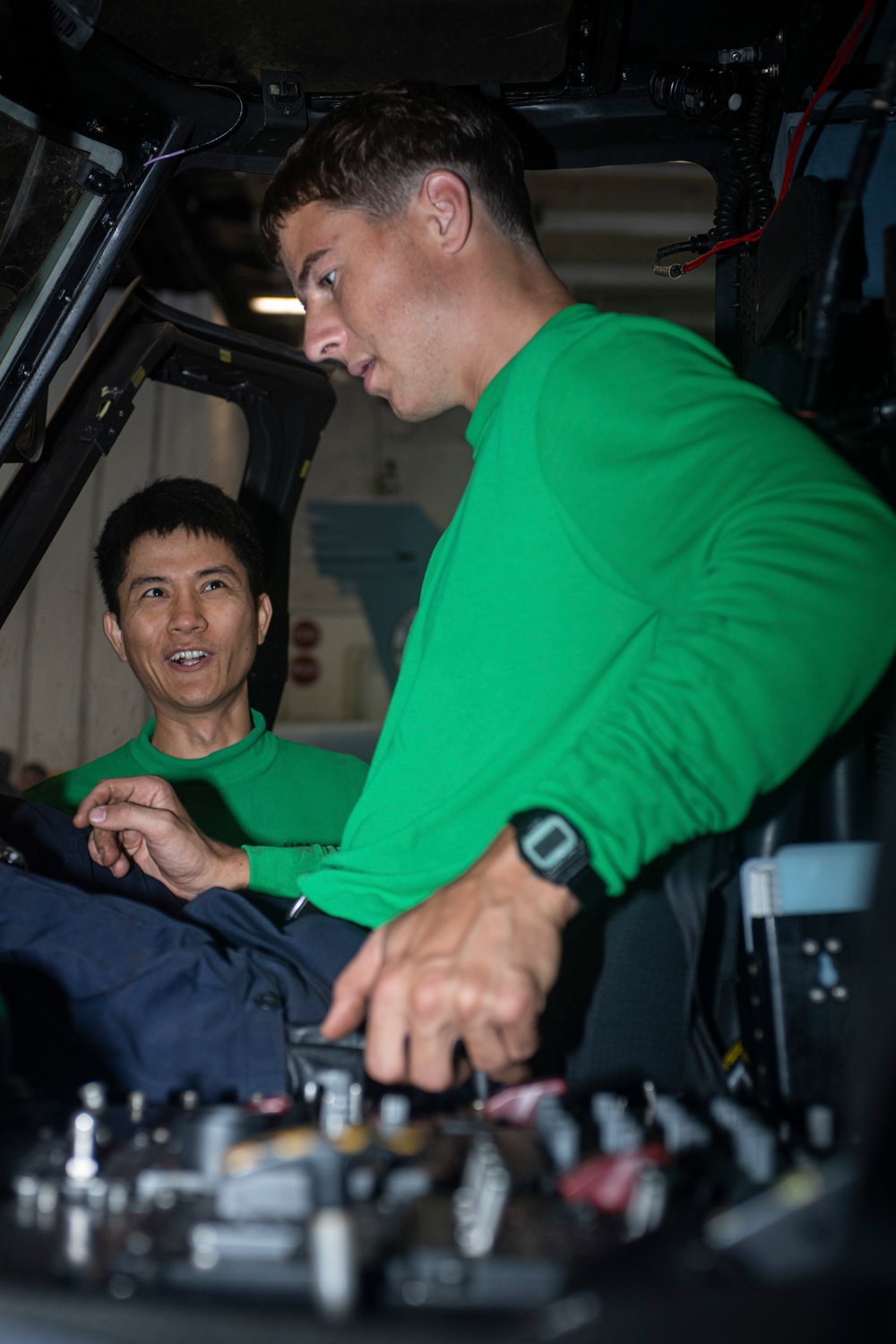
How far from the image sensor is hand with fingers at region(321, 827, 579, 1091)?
2.33 ft

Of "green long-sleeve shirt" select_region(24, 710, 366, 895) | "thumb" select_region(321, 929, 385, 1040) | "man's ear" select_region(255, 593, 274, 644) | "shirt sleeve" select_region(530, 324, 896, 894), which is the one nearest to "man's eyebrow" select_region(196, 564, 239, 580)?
"man's ear" select_region(255, 593, 274, 644)

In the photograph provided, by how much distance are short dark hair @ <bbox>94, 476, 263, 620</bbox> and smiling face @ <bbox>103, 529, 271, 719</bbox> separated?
0.07 feet

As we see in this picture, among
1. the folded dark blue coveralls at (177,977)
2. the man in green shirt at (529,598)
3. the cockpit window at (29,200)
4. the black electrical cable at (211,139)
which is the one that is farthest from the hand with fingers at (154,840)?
the black electrical cable at (211,139)

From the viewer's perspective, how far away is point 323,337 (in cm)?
136

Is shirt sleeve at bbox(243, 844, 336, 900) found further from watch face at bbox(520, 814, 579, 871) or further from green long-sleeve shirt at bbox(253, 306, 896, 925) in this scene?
watch face at bbox(520, 814, 579, 871)

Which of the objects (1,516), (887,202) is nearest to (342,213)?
(887,202)

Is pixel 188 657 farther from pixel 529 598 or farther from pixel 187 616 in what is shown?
pixel 529 598

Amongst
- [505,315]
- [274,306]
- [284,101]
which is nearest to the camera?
[505,315]

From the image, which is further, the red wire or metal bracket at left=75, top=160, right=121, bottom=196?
metal bracket at left=75, top=160, right=121, bottom=196

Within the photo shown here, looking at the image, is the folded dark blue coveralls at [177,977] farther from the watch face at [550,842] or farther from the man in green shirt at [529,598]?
the watch face at [550,842]

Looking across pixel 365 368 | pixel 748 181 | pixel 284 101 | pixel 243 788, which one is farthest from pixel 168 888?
pixel 748 181

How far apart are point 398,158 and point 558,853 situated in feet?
3.14

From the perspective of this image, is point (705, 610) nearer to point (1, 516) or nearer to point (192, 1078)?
point (192, 1078)

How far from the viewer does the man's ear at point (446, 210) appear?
1.26m
